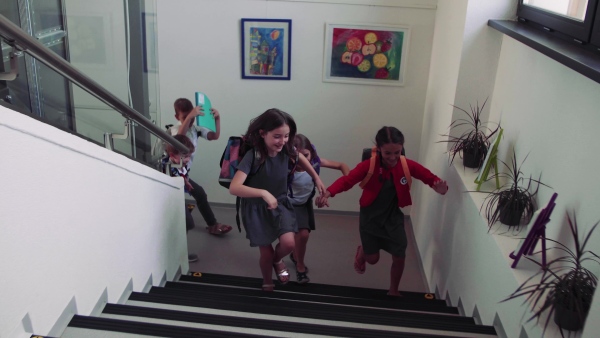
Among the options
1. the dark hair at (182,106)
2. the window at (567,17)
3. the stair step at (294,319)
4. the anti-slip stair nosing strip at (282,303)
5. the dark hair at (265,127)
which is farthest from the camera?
the dark hair at (182,106)

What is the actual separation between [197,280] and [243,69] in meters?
2.30

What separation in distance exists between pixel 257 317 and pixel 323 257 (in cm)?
216

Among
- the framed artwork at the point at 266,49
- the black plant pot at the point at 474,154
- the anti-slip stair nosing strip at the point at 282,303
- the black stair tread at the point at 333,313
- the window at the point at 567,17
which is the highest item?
the window at the point at 567,17

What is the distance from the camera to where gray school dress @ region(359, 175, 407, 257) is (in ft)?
13.0

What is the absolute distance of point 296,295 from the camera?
3992 millimetres

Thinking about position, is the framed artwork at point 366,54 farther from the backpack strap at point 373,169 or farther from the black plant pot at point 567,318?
the black plant pot at point 567,318

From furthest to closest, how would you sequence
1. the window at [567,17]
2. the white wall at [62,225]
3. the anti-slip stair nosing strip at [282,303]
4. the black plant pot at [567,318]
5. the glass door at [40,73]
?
the anti-slip stair nosing strip at [282,303] < the window at [567,17] < the glass door at [40,73] < the black plant pot at [567,318] < the white wall at [62,225]

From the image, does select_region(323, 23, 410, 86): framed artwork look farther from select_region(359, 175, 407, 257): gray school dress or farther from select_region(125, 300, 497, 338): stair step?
select_region(125, 300, 497, 338): stair step

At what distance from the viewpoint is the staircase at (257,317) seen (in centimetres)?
246

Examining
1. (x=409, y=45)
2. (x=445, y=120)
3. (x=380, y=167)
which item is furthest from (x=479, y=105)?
(x=409, y=45)

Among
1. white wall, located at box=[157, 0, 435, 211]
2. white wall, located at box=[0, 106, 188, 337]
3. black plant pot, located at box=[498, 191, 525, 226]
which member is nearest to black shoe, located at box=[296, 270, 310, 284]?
white wall, located at box=[0, 106, 188, 337]

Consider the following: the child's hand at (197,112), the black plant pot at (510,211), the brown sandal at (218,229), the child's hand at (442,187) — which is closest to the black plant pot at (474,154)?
the child's hand at (442,187)

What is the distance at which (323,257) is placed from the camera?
17.2ft

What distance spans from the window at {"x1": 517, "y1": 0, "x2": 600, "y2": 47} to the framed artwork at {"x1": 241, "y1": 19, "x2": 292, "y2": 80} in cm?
234
